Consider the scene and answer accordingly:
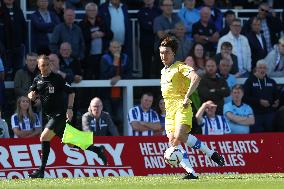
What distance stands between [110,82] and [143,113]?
3.98 ft

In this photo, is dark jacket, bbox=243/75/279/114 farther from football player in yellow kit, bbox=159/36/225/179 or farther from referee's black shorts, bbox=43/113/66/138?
football player in yellow kit, bbox=159/36/225/179

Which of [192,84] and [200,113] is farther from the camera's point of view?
[200,113]

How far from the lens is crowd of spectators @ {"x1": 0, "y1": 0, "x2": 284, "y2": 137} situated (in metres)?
18.3

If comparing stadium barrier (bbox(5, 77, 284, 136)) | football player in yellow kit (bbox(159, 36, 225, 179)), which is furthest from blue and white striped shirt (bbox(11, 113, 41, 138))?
football player in yellow kit (bbox(159, 36, 225, 179))

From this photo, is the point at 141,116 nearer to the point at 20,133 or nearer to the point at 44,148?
the point at 20,133

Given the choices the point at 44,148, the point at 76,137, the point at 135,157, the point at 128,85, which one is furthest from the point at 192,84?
the point at 128,85

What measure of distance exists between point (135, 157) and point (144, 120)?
4.40 ft

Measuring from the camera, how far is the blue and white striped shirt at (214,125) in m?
18.2

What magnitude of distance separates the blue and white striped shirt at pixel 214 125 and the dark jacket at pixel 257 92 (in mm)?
1149

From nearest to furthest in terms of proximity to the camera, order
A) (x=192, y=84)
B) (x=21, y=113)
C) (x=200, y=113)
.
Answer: (x=192, y=84) → (x=21, y=113) → (x=200, y=113)

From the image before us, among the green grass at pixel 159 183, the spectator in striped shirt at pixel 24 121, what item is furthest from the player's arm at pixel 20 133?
the green grass at pixel 159 183

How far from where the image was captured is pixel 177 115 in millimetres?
13047

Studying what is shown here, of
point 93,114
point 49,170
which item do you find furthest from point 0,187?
point 93,114

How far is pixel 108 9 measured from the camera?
19.4m
